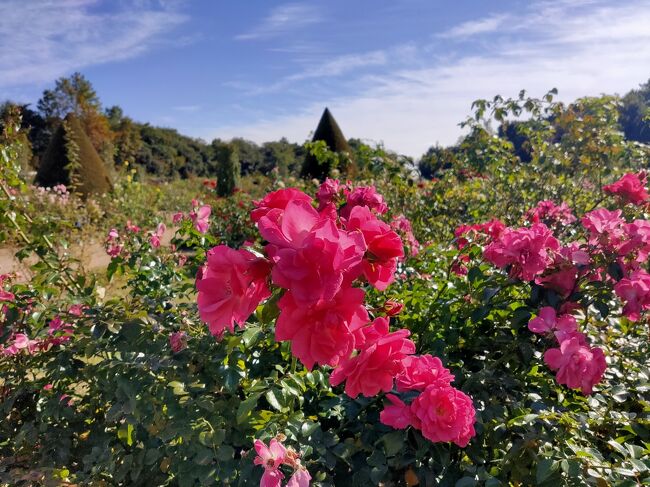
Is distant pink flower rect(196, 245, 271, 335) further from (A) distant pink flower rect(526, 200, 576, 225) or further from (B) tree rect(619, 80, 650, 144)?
(B) tree rect(619, 80, 650, 144)

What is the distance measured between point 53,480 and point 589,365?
5.65ft

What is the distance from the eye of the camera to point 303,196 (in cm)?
89

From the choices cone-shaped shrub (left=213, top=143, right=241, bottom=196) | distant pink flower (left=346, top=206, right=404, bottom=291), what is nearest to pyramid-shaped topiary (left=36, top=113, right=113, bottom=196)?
cone-shaped shrub (left=213, top=143, right=241, bottom=196)

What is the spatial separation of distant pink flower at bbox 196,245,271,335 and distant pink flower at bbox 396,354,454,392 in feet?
1.50

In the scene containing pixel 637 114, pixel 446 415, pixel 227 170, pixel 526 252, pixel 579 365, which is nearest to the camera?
pixel 446 415

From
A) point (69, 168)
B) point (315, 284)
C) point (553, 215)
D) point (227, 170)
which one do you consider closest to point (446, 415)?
point (315, 284)

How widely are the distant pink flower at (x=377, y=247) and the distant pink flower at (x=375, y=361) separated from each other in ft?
0.33

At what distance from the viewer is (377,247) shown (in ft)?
2.77

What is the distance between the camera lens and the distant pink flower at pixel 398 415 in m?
1.08

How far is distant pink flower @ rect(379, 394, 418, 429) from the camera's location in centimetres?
108

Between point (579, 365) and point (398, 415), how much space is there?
1.60 ft

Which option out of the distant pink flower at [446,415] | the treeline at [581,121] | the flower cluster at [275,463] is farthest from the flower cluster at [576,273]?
the treeline at [581,121]

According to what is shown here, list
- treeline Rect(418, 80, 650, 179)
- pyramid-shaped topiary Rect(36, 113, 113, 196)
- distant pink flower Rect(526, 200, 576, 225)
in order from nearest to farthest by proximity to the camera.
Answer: distant pink flower Rect(526, 200, 576, 225) < treeline Rect(418, 80, 650, 179) < pyramid-shaped topiary Rect(36, 113, 113, 196)

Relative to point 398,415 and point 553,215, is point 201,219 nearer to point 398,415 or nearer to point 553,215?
point 398,415
